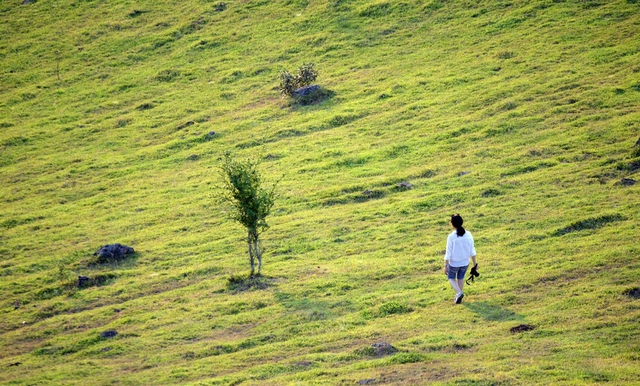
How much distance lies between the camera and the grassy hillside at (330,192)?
1973 cm

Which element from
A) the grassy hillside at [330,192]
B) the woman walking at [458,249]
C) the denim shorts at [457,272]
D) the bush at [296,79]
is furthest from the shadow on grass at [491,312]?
the bush at [296,79]

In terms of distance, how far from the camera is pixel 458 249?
2033cm

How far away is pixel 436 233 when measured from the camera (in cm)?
2877

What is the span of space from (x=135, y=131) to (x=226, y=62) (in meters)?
11.6

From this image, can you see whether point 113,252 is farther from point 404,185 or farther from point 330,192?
point 404,185

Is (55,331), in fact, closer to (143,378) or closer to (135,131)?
(143,378)

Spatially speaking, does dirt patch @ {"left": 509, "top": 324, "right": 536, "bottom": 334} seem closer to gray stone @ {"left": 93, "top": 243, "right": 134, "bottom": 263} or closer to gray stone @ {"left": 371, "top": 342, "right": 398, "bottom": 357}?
gray stone @ {"left": 371, "top": 342, "right": 398, "bottom": 357}

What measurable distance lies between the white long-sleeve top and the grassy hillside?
152 cm

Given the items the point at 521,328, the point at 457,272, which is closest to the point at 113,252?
the point at 457,272

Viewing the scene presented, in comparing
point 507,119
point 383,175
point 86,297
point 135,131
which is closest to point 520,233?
point 383,175

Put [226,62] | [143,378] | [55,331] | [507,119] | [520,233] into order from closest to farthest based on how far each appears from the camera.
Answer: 1. [143,378]
2. [55,331]
3. [520,233]
4. [507,119]
5. [226,62]

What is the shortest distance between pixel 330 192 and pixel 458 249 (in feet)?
48.8

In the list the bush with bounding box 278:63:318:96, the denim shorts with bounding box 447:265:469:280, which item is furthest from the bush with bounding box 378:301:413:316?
the bush with bounding box 278:63:318:96

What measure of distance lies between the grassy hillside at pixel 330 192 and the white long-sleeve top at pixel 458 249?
1515 millimetres
